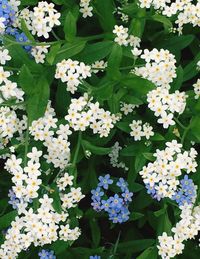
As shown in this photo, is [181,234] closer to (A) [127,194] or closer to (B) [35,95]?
(A) [127,194]

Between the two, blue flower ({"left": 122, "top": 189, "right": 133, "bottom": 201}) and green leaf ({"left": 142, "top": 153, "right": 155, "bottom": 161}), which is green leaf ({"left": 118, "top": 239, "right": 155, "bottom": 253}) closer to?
blue flower ({"left": 122, "top": 189, "right": 133, "bottom": 201})

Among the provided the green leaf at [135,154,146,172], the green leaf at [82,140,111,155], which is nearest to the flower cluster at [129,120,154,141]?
the green leaf at [135,154,146,172]

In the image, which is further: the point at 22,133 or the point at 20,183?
the point at 22,133

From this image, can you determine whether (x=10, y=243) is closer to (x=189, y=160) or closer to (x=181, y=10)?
(x=189, y=160)

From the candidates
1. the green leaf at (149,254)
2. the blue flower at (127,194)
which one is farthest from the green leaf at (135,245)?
the blue flower at (127,194)

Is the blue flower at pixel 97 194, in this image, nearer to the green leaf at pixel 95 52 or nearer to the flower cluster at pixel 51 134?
the flower cluster at pixel 51 134

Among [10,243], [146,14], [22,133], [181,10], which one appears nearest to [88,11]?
[146,14]
